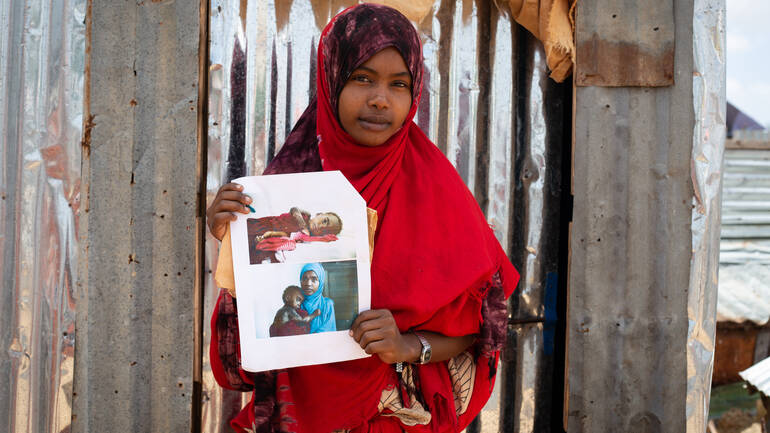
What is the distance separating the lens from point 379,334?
1327 millimetres

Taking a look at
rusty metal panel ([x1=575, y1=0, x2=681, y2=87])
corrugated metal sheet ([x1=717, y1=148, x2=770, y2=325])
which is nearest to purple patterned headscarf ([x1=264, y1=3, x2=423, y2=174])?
rusty metal panel ([x1=575, y1=0, x2=681, y2=87])

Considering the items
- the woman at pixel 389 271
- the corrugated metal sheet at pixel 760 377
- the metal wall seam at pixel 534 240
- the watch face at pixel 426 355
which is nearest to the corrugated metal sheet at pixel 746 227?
the corrugated metal sheet at pixel 760 377

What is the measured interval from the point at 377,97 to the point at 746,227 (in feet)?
18.4

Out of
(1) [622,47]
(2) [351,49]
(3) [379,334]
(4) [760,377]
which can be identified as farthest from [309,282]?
(4) [760,377]

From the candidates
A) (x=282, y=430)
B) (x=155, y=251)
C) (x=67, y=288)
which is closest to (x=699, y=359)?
(x=282, y=430)

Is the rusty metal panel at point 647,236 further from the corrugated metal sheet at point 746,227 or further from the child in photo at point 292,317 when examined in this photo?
the corrugated metal sheet at point 746,227

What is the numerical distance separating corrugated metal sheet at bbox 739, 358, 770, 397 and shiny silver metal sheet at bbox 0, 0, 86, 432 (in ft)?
11.1

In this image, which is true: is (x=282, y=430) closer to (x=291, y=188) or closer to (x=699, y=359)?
(x=291, y=188)

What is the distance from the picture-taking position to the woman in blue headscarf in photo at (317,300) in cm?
134

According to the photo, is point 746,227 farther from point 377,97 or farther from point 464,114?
point 377,97

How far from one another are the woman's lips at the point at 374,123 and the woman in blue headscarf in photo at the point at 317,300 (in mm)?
365

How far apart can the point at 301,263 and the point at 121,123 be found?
1.35 m

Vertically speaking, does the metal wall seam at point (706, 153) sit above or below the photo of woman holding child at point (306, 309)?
above

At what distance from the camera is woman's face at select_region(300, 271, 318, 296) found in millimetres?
1339
